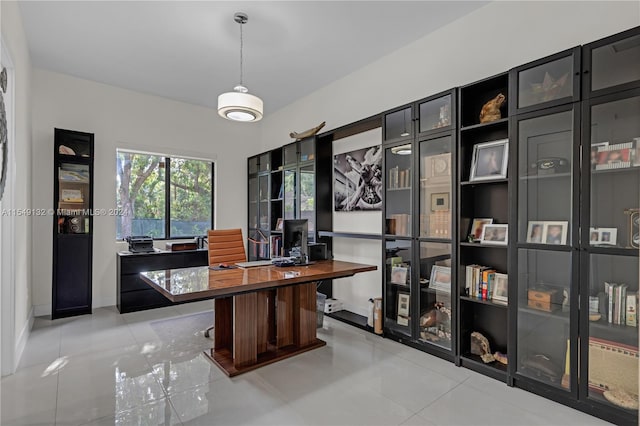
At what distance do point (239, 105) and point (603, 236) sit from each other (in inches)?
111

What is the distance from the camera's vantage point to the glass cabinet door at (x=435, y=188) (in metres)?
2.87

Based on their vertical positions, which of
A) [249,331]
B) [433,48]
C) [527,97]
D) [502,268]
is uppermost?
[433,48]

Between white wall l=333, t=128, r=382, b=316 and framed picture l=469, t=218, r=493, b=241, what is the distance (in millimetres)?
1168

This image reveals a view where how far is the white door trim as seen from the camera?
253cm

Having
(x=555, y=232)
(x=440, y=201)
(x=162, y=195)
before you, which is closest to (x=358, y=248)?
(x=440, y=201)

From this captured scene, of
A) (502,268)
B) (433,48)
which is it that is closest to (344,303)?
(502,268)

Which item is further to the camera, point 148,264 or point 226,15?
point 148,264

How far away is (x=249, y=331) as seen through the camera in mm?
2703

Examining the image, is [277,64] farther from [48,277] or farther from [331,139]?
[48,277]

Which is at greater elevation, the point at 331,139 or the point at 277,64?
the point at 277,64

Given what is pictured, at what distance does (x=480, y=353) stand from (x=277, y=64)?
372 cm

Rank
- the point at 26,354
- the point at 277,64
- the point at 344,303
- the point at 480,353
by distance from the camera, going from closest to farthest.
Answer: the point at 480,353 → the point at 26,354 → the point at 277,64 → the point at 344,303

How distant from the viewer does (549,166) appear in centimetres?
230

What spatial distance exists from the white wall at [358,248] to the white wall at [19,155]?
10.7ft
